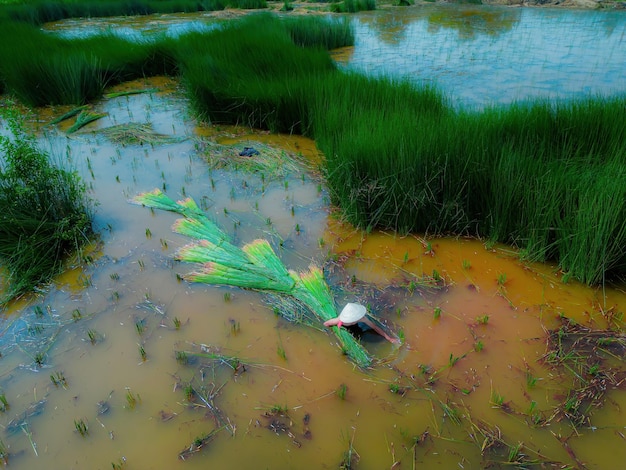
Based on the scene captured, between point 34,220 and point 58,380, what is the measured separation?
4.53ft

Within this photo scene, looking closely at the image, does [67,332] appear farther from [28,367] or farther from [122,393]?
[122,393]

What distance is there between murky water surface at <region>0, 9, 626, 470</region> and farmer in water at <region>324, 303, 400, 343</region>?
7 cm

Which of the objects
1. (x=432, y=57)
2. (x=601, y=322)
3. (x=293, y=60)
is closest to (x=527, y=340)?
(x=601, y=322)

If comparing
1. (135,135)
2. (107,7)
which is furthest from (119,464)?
(107,7)

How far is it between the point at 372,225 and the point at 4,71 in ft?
20.3

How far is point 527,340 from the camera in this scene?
7.28ft

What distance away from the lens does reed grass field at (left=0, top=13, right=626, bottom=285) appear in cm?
260

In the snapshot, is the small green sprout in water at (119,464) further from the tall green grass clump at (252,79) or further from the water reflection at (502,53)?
the water reflection at (502,53)

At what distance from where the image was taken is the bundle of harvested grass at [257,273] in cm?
238

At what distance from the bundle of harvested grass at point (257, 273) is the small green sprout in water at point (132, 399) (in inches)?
33.6

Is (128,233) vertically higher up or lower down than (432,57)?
lower down


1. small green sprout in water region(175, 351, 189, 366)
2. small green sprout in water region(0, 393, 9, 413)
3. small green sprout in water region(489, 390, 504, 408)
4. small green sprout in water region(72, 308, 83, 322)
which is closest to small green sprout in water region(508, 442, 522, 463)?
small green sprout in water region(489, 390, 504, 408)

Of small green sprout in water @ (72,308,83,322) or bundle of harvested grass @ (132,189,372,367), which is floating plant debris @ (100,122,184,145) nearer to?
bundle of harvested grass @ (132,189,372,367)

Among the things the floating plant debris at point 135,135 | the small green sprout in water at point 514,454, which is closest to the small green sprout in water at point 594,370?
the small green sprout in water at point 514,454
